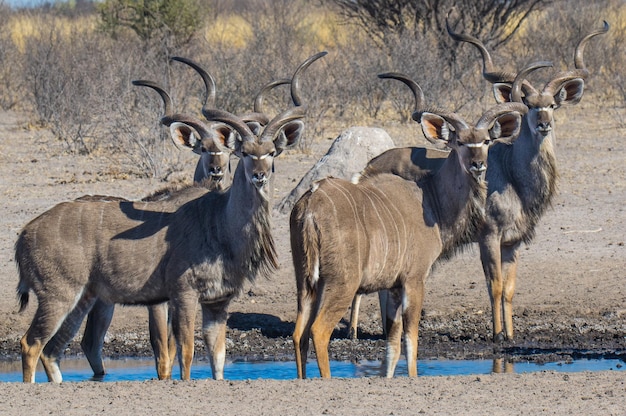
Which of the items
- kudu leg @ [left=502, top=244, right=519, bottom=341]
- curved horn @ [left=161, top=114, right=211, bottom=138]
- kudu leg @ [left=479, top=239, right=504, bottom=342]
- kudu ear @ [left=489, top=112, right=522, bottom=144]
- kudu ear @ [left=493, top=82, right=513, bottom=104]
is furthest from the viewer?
kudu ear @ [left=493, top=82, right=513, bottom=104]

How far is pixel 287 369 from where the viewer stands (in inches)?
273

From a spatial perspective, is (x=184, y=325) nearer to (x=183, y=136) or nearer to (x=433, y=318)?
(x=183, y=136)

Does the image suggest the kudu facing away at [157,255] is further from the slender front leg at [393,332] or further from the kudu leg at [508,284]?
the kudu leg at [508,284]

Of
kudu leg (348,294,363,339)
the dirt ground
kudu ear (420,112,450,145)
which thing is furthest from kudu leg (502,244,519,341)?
kudu ear (420,112,450,145)

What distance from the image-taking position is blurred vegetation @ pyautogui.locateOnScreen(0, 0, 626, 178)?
1319cm

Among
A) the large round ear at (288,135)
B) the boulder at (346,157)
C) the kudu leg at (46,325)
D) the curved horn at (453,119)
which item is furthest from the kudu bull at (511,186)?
the boulder at (346,157)

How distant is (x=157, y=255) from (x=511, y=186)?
8.76ft

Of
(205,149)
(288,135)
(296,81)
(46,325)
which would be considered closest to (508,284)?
(296,81)

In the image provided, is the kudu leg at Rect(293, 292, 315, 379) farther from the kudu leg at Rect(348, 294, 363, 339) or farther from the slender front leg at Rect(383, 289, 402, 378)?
the kudu leg at Rect(348, 294, 363, 339)

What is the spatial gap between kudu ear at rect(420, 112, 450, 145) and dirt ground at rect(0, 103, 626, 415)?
57.1 inches

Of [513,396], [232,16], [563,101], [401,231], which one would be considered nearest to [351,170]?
[563,101]

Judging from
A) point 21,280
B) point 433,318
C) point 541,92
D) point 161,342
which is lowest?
point 433,318

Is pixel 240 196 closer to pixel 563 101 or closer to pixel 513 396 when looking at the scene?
pixel 513 396

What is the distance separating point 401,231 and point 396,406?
4.19ft
